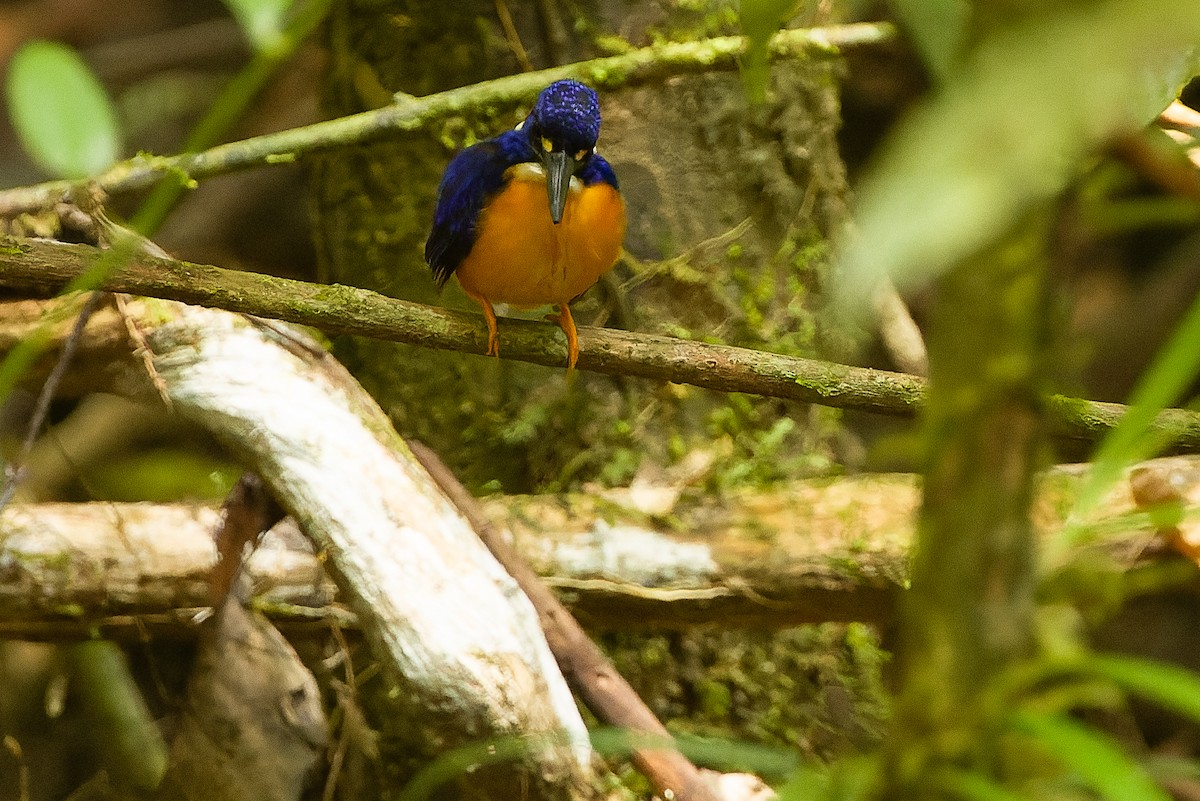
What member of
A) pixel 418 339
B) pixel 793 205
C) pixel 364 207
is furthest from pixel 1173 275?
pixel 418 339

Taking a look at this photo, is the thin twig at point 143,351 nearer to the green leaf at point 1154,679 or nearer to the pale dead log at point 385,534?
the pale dead log at point 385,534

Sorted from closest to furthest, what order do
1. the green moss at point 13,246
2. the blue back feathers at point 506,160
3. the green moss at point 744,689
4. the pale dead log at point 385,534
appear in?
the green moss at point 13,246, the pale dead log at point 385,534, the blue back feathers at point 506,160, the green moss at point 744,689

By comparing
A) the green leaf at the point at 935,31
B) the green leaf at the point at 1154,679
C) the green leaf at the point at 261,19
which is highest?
the green leaf at the point at 935,31

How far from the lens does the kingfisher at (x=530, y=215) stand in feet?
7.81

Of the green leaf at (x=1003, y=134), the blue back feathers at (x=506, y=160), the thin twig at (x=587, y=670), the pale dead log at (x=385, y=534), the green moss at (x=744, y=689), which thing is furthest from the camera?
the green moss at (x=744, y=689)

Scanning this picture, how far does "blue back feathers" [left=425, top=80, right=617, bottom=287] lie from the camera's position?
229 centimetres

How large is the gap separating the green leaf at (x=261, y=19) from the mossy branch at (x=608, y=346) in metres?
1.34

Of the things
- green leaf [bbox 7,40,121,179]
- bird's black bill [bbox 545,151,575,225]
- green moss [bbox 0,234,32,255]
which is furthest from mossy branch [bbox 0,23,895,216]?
green leaf [bbox 7,40,121,179]

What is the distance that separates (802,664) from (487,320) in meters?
1.14

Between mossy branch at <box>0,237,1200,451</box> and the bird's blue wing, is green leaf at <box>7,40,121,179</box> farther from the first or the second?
the bird's blue wing

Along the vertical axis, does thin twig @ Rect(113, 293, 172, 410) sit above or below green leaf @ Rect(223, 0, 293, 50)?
above

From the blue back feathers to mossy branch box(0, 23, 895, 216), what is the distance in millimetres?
97

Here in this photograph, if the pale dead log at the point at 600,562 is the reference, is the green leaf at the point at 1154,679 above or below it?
below

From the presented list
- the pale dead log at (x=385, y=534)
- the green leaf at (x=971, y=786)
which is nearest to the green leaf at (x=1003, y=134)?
the green leaf at (x=971, y=786)
